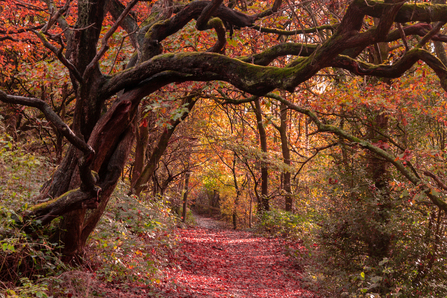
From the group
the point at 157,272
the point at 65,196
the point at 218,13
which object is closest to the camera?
the point at 65,196

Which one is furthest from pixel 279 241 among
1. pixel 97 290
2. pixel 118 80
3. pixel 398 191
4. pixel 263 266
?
pixel 118 80

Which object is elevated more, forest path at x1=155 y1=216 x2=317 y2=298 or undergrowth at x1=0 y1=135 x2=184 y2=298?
undergrowth at x1=0 y1=135 x2=184 y2=298

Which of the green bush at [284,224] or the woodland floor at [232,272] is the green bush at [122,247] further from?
the green bush at [284,224]

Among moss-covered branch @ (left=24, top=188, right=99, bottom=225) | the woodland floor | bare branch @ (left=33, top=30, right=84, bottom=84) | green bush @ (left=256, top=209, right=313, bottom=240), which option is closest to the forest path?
the woodland floor

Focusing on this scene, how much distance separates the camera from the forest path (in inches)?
278

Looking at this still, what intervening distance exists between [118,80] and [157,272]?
152 inches

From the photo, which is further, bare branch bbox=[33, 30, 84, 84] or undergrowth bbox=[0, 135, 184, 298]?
undergrowth bbox=[0, 135, 184, 298]

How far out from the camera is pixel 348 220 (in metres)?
7.05

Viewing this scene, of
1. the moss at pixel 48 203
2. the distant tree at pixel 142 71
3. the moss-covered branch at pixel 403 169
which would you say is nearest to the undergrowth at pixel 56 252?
the moss at pixel 48 203

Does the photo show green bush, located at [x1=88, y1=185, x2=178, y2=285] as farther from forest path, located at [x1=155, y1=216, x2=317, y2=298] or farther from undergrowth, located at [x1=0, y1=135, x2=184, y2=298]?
forest path, located at [x1=155, y1=216, x2=317, y2=298]

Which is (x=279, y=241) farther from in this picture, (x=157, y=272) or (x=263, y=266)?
(x=157, y=272)

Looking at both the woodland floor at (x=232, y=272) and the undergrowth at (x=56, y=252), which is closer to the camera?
the undergrowth at (x=56, y=252)

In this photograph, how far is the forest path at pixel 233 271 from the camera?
705 centimetres

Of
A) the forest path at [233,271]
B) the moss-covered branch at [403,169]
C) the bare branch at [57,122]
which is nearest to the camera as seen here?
the bare branch at [57,122]
